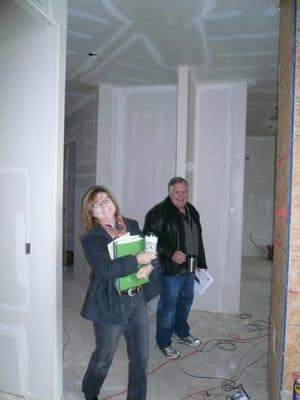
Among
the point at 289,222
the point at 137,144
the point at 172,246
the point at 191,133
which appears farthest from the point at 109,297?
the point at 137,144

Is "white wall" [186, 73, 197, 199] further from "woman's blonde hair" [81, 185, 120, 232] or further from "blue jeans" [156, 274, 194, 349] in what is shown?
"woman's blonde hair" [81, 185, 120, 232]

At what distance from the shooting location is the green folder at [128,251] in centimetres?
185

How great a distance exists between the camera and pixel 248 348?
10.4ft

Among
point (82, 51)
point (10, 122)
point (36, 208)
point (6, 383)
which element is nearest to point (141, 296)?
point (36, 208)

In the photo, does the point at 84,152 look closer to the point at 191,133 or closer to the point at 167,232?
the point at 191,133

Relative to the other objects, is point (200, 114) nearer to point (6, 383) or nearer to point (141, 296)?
point (141, 296)

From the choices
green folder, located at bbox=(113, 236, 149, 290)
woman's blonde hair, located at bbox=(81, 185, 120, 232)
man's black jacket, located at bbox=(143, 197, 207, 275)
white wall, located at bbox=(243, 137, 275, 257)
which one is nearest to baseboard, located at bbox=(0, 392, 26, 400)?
green folder, located at bbox=(113, 236, 149, 290)

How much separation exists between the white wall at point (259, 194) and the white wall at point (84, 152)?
4493 mm

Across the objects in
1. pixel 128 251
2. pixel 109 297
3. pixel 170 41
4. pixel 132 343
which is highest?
pixel 170 41

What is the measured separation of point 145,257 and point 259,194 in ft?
23.2

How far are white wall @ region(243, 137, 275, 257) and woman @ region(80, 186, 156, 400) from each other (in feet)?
22.1

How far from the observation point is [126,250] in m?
1.87

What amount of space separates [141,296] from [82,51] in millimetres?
2414

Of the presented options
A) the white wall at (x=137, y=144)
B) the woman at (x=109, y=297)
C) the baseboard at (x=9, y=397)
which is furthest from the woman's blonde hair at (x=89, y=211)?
the white wall at (x=137, y=144)
